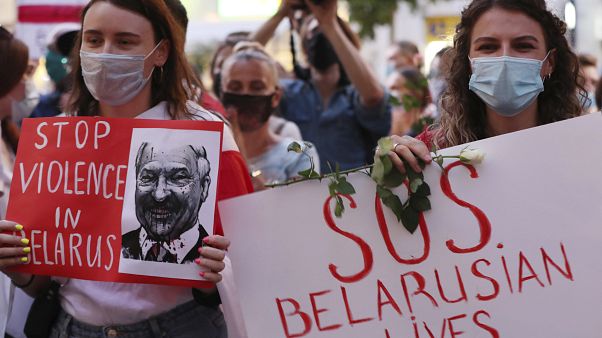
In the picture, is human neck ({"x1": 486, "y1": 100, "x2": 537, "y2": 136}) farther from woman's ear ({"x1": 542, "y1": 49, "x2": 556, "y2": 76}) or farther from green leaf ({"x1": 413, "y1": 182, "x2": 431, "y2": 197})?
green leaf ({"x1": 413, "y1": 182, "x2": 431, "y2": 197})

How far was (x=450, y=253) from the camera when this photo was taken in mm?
2678

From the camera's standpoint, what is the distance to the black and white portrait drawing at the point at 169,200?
271cm

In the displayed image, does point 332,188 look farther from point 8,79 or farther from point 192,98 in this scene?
point 8,79

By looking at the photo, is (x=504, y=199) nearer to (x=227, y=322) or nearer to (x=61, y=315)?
(x=227, y=322)

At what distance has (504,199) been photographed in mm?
2656

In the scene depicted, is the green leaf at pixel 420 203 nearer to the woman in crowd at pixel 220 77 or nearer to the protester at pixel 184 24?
the protester at pixel 184 24

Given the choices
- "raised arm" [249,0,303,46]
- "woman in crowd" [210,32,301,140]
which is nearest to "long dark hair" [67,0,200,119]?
"woman in crowd" [210,32,301,140]

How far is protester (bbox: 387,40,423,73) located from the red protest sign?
547cm

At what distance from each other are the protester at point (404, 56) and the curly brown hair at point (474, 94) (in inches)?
198

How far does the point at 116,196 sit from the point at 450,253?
942 millimetres

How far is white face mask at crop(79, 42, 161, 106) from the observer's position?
293cm

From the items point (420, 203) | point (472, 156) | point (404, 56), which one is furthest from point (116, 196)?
point (404, 56)

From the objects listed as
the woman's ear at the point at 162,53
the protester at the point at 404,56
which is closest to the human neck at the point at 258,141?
the woman's ear at the point at 162,53

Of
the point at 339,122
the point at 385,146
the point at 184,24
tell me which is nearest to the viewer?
the point at 385,146
